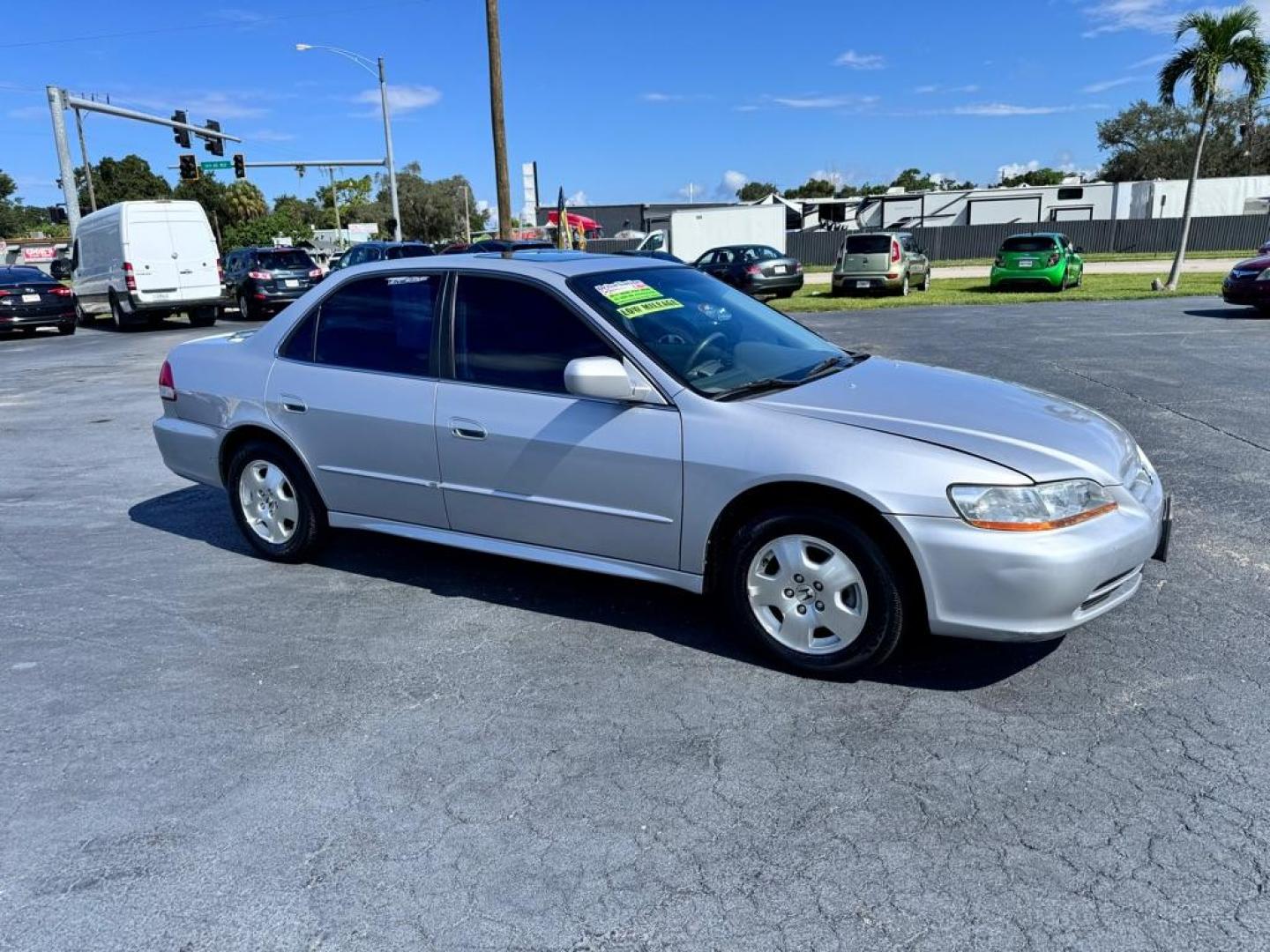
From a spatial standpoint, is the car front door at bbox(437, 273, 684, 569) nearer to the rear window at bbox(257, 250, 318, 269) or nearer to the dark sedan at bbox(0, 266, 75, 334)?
the dark sedan at bbox(0, 266, 75, 334)

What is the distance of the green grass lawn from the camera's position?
66.1 feet

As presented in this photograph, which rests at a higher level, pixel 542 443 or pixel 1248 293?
pixel 542 443

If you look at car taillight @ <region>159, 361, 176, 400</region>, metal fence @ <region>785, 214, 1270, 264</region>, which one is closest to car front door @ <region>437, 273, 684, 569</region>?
car taillight @ <region>159, 361, 176, 400</region>

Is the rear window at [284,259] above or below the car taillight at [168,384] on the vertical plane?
above

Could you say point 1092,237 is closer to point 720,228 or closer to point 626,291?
point 720,228

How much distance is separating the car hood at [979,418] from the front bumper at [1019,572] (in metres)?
0.23

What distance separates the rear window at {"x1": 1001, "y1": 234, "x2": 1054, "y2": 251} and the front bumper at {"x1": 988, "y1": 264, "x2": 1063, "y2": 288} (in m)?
0.56

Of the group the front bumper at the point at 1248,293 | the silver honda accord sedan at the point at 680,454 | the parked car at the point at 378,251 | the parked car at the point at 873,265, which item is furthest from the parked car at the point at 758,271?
the silver honda accord sedan at the point at 680,454

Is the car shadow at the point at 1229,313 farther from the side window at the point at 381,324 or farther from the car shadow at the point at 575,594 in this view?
the side window at the point at 381,324

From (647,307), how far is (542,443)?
799 mm

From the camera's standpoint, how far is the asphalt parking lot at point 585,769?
8.11ft

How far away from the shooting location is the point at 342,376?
4785mm

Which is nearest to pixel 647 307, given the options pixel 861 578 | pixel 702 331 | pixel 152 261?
pixel 702 331

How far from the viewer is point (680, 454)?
3.78 m
